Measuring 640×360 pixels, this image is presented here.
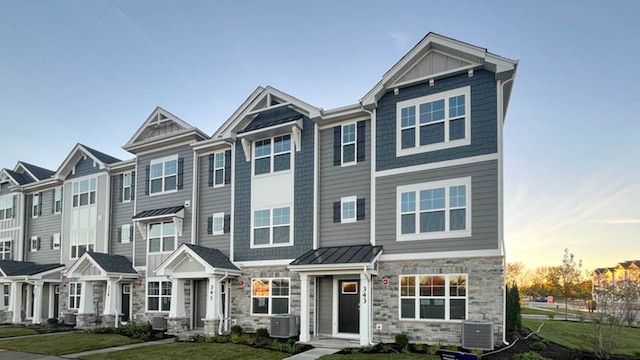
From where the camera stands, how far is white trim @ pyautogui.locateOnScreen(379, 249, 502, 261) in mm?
12719

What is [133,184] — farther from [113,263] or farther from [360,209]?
[360,209]

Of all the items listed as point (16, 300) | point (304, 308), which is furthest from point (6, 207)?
point (304, 308)

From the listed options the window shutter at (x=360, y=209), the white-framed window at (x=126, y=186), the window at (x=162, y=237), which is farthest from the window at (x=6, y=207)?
the window shutter at (x=360, y=209)

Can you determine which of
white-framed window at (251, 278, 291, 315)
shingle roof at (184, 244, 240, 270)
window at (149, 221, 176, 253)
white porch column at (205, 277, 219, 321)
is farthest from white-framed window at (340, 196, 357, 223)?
window at (149, 221, 176, 253)

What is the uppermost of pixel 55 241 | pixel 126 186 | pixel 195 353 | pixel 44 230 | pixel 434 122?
pixel 434 122

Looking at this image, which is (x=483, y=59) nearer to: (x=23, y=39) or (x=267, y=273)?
(x=267, y=273)

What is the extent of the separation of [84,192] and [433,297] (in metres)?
20.0

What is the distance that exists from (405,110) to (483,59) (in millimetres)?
2877

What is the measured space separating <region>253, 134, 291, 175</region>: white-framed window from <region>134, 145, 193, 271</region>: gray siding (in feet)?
12.3

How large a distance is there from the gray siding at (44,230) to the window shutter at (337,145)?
18.6m

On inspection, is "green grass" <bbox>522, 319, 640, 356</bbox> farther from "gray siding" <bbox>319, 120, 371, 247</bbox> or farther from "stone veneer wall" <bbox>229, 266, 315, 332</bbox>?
"stone veneer wall" <bbox>229, 266, 315, 332</bbox>

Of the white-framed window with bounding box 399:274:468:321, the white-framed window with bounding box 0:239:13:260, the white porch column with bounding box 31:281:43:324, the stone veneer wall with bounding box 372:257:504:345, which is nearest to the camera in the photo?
the stone veneer wall with bounding box 372:257:504:345

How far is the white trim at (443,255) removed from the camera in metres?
12.7

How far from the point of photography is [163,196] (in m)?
20.7
